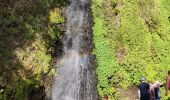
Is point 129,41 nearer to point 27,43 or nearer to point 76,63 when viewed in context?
point 76,63

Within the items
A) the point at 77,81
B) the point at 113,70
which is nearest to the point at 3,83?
the point at 77,81

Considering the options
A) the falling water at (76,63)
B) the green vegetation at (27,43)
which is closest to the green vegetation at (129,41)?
the falling water at (76,63)

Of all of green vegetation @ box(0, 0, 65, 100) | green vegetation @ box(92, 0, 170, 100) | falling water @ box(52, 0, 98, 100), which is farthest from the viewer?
green vegetation @ box(92, 0, 170, 100)

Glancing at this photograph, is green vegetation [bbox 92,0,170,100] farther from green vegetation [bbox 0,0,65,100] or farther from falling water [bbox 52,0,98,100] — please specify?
green vegetation [bbox 0,0,65,100]

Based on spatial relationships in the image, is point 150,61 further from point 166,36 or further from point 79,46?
point 79,46

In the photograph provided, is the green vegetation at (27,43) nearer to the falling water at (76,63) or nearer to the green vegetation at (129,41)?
the falling water at (76,63)

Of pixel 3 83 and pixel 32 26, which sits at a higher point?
pixel 32 26

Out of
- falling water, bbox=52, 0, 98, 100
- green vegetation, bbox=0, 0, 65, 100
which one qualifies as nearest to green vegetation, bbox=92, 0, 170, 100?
falling water, bbox=52, 0, 98, 100
